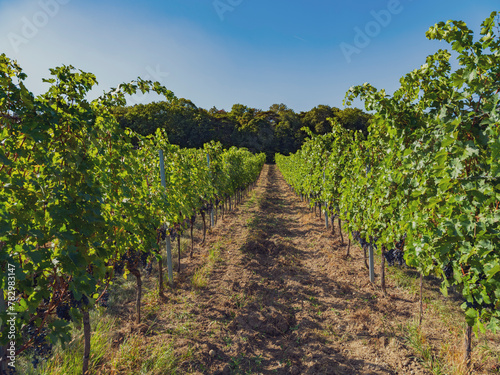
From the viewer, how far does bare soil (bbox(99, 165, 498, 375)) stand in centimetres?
324

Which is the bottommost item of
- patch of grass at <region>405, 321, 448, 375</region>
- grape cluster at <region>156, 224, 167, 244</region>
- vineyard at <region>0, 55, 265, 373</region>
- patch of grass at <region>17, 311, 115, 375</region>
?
patch of grass at <region>405, 321, 448, 375</region>

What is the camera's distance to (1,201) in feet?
5.48

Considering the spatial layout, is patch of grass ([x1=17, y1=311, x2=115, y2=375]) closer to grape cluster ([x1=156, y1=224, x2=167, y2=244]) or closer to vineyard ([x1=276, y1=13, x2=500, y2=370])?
grape cluster ([x1=156, y1=224, x2=167, y2=244])

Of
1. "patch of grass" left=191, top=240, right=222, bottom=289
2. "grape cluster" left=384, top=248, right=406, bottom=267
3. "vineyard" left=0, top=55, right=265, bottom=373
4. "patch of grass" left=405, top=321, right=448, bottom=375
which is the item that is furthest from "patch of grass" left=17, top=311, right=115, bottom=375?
"grape cluster" left=384, top=248, right=406, bottom=267

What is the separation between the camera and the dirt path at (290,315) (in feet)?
10.6

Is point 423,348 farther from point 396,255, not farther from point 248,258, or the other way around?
point 248,258

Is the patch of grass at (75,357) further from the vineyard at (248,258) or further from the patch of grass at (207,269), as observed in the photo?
the patch of grass at (207,269)

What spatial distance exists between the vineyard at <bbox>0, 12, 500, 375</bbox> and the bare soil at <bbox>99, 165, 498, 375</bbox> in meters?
0.03

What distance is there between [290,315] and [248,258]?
238 centimetres

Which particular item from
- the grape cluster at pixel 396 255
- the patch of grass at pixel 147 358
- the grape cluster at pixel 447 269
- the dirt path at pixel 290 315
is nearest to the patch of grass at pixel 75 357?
the patch of grass at pixel 147 358

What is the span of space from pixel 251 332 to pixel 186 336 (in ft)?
3.04

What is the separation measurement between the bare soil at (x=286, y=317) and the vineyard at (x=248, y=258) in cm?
3

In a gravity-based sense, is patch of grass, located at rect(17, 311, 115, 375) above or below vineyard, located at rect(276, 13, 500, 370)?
below

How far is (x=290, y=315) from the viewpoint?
13.8 feet
